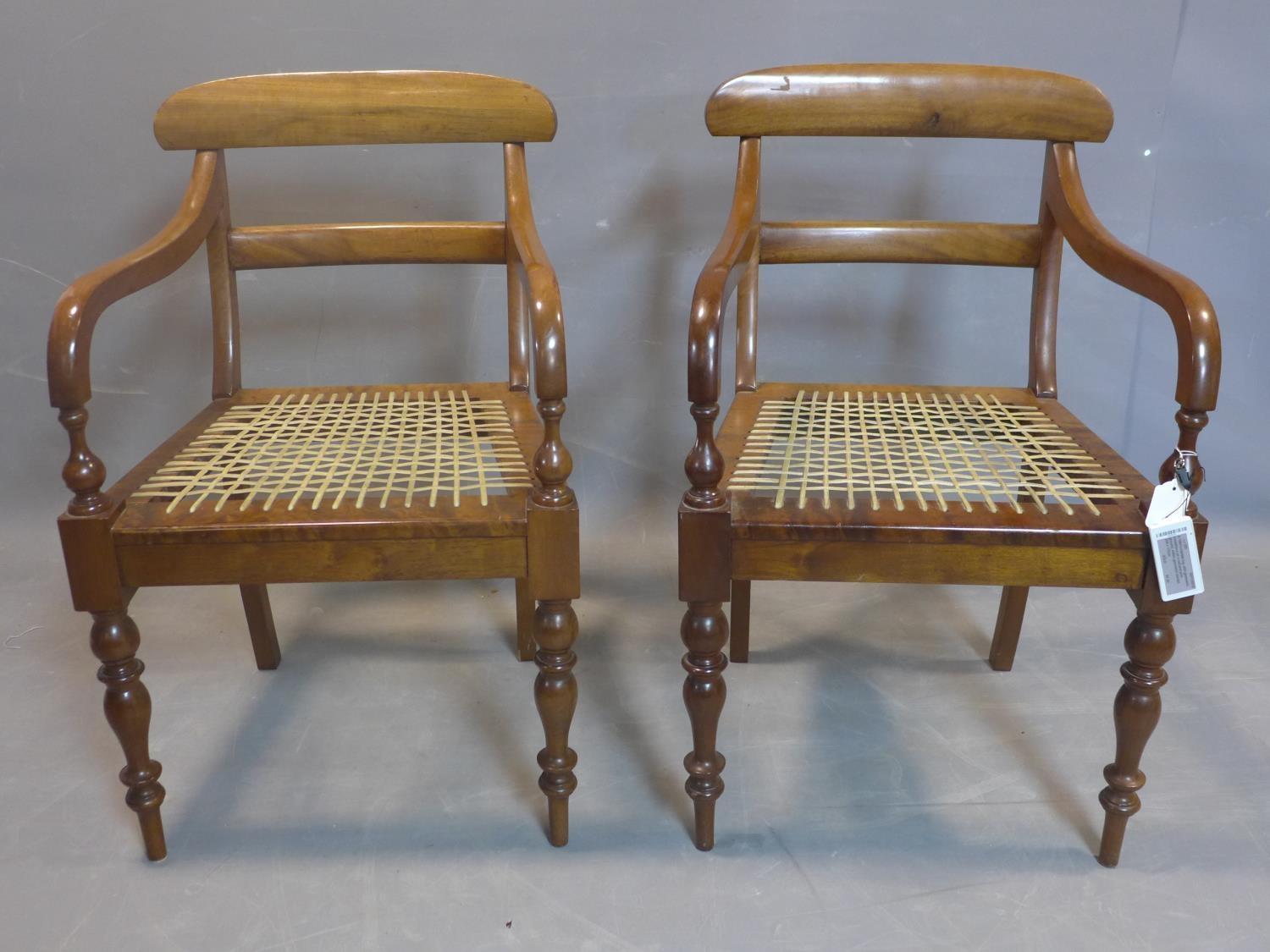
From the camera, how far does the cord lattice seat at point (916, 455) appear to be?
1.30m

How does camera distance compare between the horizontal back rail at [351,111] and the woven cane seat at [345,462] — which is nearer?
the woven cane seat at [345,462]

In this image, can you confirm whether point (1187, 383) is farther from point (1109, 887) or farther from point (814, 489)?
point (1109, 887)

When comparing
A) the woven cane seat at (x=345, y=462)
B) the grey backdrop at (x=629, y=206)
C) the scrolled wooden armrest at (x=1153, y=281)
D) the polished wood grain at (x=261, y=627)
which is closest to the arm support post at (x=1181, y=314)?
the scrolled wooden armrest at (x=1153, y=281)

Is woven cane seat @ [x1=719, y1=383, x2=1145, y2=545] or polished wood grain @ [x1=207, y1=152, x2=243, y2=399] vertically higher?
polished wood grain @ [x1=207, y1=152, x2=243, y2=399]

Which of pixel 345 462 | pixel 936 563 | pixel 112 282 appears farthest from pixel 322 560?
pixel 936 563

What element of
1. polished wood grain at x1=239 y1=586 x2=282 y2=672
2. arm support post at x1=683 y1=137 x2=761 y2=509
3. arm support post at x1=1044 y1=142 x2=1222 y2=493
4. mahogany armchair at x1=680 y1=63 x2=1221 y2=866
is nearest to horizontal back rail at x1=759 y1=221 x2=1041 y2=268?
mahogany armchair at x1=680 y1=63 x2=1221 y2=866

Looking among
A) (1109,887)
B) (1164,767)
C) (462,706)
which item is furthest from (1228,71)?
(462,706)

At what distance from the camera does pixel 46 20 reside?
6.58ft

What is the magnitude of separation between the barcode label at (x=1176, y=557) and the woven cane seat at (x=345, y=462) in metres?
0.71

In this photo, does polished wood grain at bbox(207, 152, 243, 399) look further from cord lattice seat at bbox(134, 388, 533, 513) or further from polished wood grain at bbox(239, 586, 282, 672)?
polished wood grain at bbox(239, 586, 282, 672)

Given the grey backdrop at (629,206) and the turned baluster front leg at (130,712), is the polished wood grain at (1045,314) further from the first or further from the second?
the turned baluster front leg at (130,712)

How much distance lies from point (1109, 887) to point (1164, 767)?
31 cm

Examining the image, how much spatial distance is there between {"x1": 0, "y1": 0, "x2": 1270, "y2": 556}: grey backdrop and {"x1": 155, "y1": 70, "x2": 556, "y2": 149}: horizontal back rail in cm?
46

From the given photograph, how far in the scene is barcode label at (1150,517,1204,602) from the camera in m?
1.20
